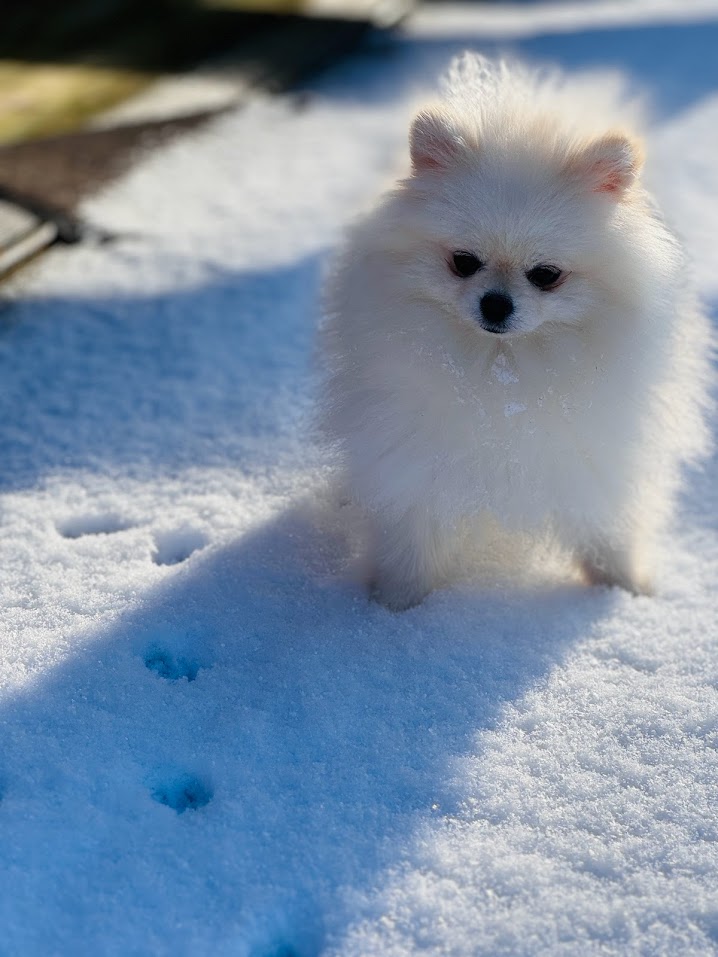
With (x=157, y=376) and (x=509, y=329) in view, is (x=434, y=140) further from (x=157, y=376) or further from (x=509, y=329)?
(x=157, y=376)

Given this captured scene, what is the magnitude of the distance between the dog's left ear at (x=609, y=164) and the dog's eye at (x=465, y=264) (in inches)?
7.0

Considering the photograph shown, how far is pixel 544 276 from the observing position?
1.43 meters

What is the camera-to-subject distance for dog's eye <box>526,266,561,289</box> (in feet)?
4.66

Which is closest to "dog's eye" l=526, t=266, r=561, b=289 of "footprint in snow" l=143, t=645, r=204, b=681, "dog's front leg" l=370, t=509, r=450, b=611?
"dog's front leg" l=370, t=509, r=450, b=611

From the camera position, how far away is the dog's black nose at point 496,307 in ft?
4.52

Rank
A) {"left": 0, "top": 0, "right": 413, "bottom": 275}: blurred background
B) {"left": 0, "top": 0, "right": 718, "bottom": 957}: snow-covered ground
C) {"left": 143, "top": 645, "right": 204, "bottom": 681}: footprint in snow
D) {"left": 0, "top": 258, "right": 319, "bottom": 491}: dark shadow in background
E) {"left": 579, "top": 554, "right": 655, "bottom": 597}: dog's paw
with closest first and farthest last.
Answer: {"left": 0, "top": 0, "right": 718, "bottom": 957}: snow-covered ground, {"left": 143, "top": 645, "right": 204, "bottom": 681}: footprint in snow, {"left": 579, "top": 554, "right": 655, "bottom": 597}: dog's paw, {"left": 0, "top": 258, "right": 319, "bottom": 491}: dark shadow in background, {"left": 0, "top": 0, "right": 413, "bottom": 275}: blurred background

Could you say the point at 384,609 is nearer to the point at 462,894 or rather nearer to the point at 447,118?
the point at 462,894

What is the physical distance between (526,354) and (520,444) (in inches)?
5.3

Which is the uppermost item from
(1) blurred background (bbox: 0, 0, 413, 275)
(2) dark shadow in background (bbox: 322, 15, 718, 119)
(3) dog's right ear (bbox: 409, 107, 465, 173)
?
(3) dog's right ear (bbox: 409, 107, 465, 173)

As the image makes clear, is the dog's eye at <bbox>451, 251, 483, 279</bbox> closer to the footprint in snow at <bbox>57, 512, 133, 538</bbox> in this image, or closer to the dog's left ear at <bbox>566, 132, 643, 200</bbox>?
the dog's left ear at <bbox>566, 132, 643, 200</bbox>

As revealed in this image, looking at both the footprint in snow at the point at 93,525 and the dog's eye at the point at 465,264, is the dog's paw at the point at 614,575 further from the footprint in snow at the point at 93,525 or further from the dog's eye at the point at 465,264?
the footprint in snow at the point at 93,525

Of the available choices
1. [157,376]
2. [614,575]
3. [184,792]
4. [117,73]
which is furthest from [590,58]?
[184,792]

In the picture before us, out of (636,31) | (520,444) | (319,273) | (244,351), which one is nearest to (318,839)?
(520,444)

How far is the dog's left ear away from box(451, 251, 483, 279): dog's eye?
0.58 feet
